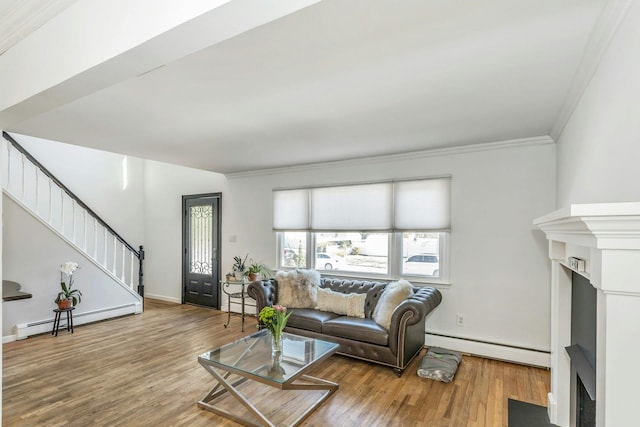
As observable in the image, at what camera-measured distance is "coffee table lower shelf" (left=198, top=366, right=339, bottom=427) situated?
249cm

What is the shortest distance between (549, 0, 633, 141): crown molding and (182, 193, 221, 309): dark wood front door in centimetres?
532

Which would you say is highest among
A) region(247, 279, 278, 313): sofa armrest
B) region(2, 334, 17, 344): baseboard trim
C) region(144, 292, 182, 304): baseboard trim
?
region(247, 279, 278, 313): sofa armrest

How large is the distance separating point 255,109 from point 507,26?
6.12ft

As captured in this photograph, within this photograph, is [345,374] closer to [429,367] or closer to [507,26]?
[429,367]

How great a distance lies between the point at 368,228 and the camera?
4.59 m

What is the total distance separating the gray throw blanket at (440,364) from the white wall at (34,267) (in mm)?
5067

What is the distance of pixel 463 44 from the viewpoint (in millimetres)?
1765

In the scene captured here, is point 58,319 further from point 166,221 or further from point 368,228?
point 368,228

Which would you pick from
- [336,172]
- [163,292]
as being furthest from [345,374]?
[163,292]

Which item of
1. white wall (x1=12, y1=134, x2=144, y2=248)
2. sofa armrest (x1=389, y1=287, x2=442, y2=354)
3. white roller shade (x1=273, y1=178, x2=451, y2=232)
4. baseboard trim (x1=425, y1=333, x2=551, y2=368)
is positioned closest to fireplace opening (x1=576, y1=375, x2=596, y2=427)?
sofa armrest (x1=389, y1=287, x2=442, y2=354)

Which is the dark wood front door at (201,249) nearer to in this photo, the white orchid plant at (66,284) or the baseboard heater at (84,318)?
the baseboard heater at (84,318)

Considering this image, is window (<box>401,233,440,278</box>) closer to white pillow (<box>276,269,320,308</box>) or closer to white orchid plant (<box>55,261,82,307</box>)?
white pillow (<box>276,269,320,308</box>)

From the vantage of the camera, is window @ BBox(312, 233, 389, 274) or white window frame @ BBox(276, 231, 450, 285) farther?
window @ BBox(312, 233, 389, 274)

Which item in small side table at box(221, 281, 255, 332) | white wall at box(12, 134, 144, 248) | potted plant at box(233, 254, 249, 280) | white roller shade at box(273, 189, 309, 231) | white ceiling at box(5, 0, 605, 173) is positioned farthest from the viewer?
white wall at box(12, 134, 144, 248)
